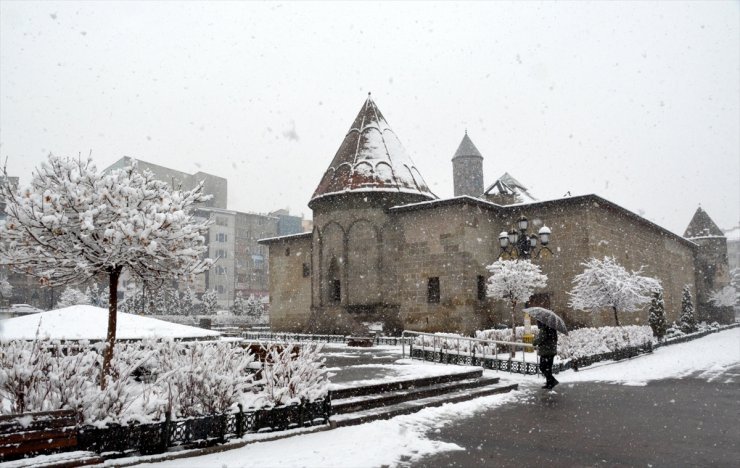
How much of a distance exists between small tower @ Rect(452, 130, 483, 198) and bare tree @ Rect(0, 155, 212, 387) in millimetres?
39039

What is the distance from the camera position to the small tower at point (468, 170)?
44406mm

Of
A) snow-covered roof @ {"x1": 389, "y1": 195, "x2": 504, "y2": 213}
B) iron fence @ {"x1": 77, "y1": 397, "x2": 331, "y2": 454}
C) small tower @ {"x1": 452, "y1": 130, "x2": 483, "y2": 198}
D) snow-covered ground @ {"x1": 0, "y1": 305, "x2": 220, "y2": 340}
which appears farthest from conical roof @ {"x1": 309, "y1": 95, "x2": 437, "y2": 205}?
iron fence @ {"x1": 77, "y1": 397, "x2": 331, "y2": 454}

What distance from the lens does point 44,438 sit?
4.85 metres

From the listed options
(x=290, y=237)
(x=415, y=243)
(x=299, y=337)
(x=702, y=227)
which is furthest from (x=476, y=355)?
(x=702, y=227)

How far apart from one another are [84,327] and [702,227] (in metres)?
50.0

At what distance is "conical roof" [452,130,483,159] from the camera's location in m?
44.8

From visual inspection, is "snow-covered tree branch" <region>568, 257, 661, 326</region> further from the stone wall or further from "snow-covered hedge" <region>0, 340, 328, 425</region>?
the stone wall

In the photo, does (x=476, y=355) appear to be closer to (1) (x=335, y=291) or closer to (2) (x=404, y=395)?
(2) (x=404, y=395)

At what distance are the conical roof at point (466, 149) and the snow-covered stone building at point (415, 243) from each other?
15373 mm

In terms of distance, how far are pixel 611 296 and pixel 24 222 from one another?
17.7m

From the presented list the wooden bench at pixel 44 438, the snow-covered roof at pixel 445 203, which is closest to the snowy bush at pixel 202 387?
the wooden bench at pixel 44 438

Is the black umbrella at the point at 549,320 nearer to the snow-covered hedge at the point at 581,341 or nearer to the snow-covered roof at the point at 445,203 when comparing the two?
the snow-covered hedge at the point at 581,341

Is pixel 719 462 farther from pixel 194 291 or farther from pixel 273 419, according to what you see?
pixel 194 291

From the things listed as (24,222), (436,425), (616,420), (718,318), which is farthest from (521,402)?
(718,318)
